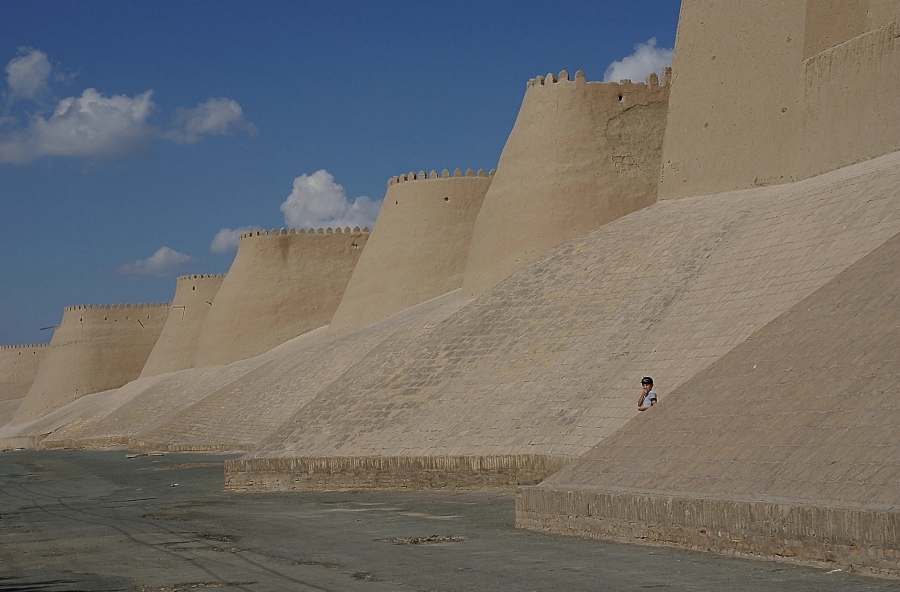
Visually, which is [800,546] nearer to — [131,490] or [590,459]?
[590,459]

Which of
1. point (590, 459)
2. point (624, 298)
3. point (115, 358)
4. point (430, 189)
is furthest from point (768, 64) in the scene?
point (115, 358)

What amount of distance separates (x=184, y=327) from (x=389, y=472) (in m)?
29.2

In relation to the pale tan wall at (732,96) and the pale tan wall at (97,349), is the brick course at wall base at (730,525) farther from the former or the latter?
the pale tan wall at (97,349)

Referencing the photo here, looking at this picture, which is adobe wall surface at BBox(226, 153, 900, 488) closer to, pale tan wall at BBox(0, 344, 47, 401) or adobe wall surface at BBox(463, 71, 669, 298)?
adobe wall surface at BBox(463, 71, 669, 298)

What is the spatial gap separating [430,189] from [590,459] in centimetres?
1804

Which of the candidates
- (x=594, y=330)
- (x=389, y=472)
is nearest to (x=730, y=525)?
(x=594, y=330)

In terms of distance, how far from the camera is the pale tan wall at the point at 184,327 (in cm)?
4275

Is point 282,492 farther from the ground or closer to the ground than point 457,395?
closer to the ground

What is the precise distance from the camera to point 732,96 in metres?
17.0

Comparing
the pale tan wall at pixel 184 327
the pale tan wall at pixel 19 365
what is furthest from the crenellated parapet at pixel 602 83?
the pale tan wall at pixel 19 365

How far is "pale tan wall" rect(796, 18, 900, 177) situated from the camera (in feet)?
45.6

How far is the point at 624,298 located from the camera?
15477 millimetres

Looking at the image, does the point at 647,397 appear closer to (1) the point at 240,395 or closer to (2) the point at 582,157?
(2) the point at 582,157

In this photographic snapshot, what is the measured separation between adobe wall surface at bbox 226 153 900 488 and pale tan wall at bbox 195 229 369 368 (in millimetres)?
17204
